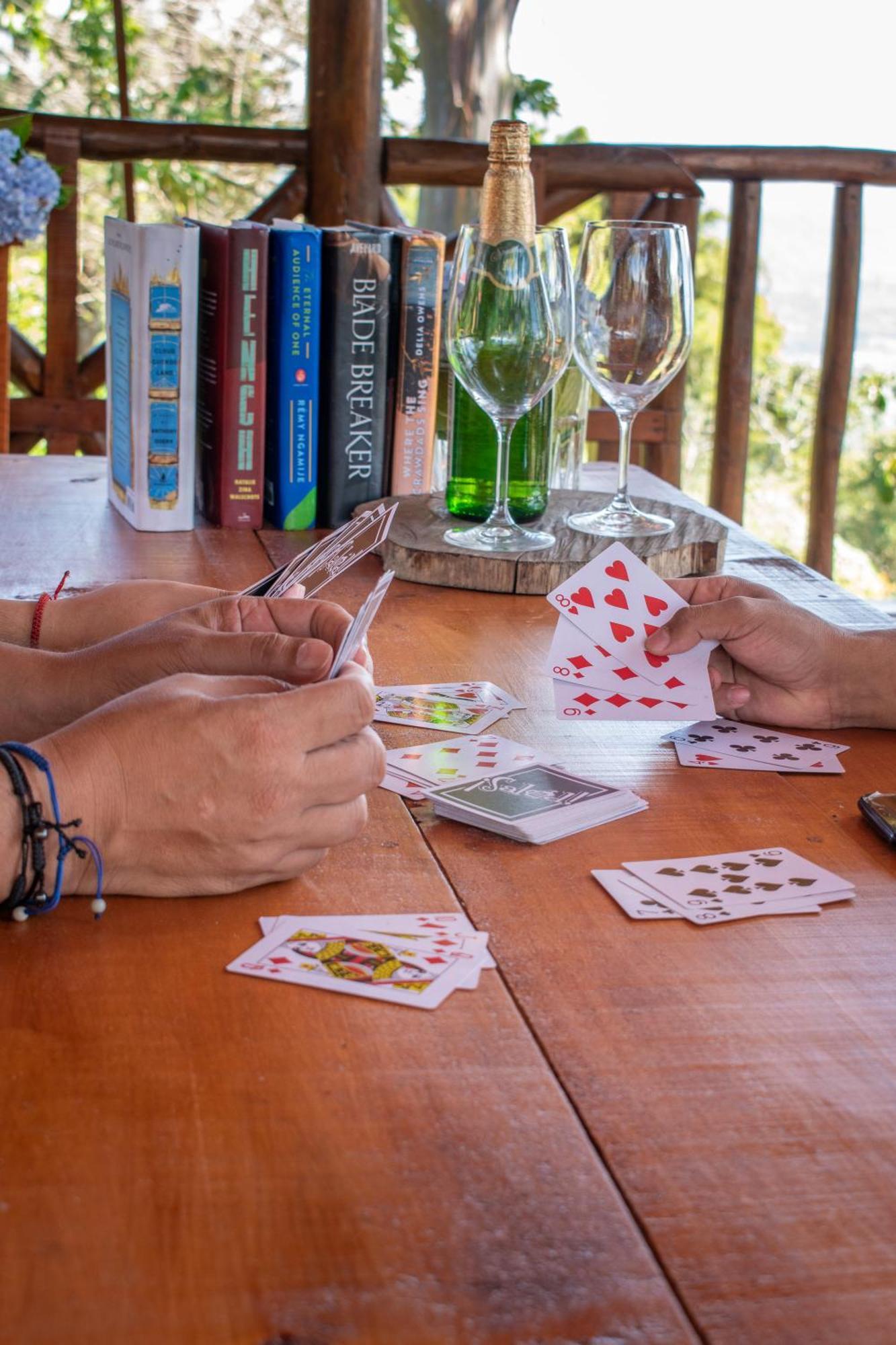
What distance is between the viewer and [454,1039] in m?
0.70

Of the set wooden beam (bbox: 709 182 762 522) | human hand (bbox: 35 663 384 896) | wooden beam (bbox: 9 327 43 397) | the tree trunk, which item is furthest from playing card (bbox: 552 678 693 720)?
the tree trunk

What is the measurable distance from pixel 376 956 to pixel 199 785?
15cm

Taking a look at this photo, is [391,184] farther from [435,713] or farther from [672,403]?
[435,713]

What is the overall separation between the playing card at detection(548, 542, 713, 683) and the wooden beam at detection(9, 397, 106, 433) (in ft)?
8.15

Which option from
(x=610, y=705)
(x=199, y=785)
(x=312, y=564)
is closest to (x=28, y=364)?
(x=312, y=564)

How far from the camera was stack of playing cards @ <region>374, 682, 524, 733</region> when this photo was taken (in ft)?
3.86

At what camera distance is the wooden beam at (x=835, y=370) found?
3.91 metres

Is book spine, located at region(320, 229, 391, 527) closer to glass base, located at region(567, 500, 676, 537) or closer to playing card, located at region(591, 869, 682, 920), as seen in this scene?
glass base, located at region(567, 500, 676, 537)

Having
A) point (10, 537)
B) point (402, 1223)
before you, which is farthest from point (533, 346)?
point (402, 1223)

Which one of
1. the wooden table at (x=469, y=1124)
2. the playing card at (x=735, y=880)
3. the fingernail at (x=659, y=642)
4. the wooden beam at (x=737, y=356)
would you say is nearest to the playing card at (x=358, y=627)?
the wooden table at (x=469, y=1124)

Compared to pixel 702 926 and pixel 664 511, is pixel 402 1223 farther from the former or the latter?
pixel 664 511

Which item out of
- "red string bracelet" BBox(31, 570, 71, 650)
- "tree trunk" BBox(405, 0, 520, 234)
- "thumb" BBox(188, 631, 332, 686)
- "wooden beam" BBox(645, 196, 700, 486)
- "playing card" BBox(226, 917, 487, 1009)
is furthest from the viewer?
"tree trunk" BBox(405, 0, 520, 234)

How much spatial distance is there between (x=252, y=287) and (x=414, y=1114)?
4.36ft

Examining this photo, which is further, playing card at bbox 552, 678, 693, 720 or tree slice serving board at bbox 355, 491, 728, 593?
tree slice serving board at bbox 355, 491, 728, 593
